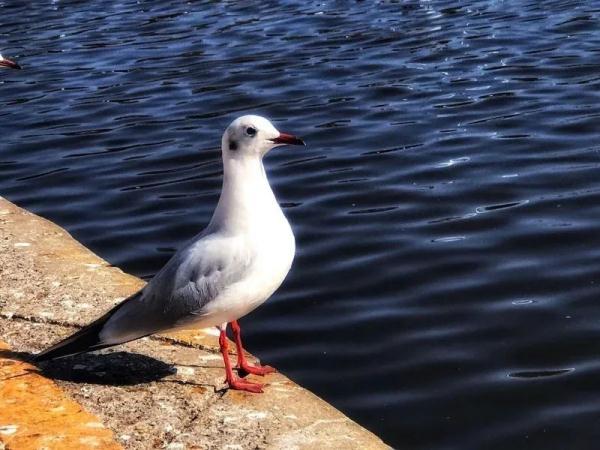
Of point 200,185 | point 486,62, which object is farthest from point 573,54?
point 200,185

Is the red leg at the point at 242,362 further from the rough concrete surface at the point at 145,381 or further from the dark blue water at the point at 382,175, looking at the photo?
the dark blue water at the point at 382,175

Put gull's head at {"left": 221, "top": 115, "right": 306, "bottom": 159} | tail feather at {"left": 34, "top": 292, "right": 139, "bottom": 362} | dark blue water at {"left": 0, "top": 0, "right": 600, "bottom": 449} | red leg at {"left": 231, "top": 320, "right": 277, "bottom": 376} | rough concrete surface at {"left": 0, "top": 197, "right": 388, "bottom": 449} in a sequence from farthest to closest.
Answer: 1. dark blue water at {"left": 0, "top": 0, "right": 600, "bottom": 449}
2. red leg at {"left": 231, "top": 320, "right": 277, "bottom": 376}
3. gull's head at {"left": 221, "top": 115, "right": 306, "bottom": 159}
4. tail feather at {"left": 34, "top": 292, "right": 139, "bottom": 362}
5. rough concrete surface at {"left": 0, "top": 197, "right": 388, "bottom": 449}

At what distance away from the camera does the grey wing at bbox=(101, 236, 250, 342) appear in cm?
482

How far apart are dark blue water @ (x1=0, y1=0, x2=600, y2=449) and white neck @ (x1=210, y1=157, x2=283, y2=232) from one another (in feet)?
4.35

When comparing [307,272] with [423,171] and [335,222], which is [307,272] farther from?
[423,171]

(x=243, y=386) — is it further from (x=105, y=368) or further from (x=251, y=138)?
(x=251, y=138)

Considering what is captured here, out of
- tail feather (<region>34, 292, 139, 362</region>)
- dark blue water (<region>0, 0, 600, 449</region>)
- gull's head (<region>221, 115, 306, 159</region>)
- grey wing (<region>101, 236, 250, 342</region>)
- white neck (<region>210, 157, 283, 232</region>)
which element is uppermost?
gull's head (<region>221, 115, 306, 159</region>)

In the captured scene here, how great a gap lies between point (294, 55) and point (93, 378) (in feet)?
28.1

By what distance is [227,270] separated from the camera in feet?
15.8

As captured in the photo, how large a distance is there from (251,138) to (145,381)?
1.17 m

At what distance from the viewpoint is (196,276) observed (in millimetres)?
4871

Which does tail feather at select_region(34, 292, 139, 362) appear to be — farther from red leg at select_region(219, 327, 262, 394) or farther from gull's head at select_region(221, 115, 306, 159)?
gull's head at select_region(221, 115, 306, 159)

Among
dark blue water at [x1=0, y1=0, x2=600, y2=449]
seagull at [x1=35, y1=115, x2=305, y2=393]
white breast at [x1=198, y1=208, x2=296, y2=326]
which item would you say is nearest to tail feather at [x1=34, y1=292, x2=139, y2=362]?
seagull at [x1=35, y1=115, x2=305, y2=393]

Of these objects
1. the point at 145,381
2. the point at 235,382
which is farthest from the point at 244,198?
the point at 145,381
